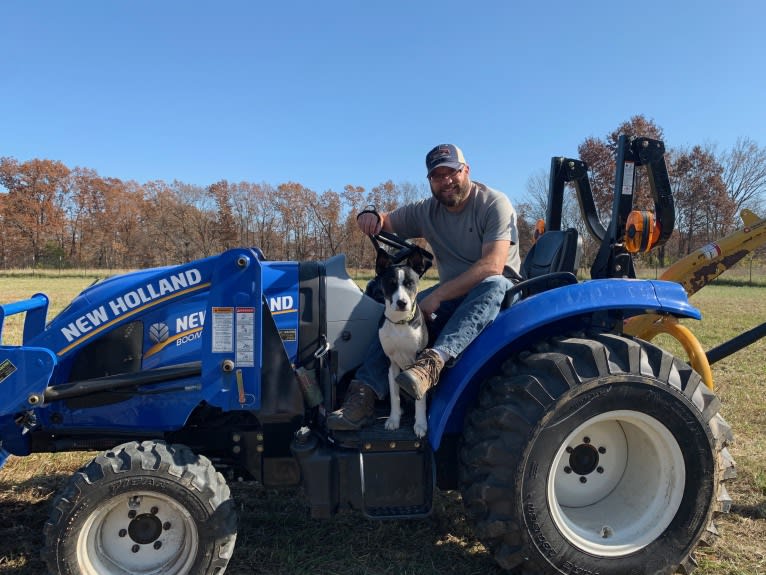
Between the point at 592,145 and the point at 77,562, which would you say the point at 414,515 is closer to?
the point at 77,562

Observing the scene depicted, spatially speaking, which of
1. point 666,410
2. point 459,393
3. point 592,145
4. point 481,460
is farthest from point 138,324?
point 592,145

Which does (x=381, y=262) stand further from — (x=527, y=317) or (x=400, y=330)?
(x=527, y=317)

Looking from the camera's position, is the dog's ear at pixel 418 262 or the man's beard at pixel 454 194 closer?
the dog's ear at pixel 418 262

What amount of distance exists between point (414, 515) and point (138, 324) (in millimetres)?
1605

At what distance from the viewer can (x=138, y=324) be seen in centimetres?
271

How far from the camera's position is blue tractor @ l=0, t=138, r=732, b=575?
2.36 m

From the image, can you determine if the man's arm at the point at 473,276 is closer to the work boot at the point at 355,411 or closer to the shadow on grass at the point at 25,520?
the work boot at the point at 355,411

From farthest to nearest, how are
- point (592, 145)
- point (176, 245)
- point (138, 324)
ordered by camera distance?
1. point (176, 245)
2. point (592, 145)
3. point (138, 324)

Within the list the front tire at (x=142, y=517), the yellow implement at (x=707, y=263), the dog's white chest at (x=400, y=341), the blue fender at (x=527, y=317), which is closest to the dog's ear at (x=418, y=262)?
the dog's white chest at (x=400, y=341)

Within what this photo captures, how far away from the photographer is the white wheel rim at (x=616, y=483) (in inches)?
97.8

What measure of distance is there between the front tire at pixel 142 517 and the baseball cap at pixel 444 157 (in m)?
1.87

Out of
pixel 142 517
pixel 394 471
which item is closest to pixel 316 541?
pixel 394 471

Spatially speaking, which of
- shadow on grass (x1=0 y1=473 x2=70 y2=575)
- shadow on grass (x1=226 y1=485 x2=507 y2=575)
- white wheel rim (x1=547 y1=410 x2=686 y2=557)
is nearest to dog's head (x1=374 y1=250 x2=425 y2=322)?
white wheel rim (x1=547 y1=410 x2=686 y2=557)

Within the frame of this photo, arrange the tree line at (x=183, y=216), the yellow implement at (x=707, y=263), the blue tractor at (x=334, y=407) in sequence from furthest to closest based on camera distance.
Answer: the tree line at (x=183, y=216)
the yellow implement at (x=707, y=263)
the blue tractor at (x=334, y=407)
